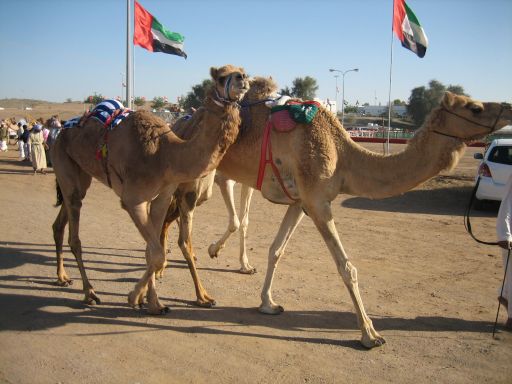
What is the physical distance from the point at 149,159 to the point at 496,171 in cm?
1054

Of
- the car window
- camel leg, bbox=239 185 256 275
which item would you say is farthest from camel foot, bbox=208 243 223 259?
the car window

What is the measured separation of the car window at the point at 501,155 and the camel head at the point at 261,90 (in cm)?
931

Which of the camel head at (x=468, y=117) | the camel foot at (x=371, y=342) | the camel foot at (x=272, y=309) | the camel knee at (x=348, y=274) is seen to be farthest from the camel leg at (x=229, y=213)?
the camel head at (x=468, y=117)

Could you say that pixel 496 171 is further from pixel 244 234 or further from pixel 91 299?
pixel 91 299

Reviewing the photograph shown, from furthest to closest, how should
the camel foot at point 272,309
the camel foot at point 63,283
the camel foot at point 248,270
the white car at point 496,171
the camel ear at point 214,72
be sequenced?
the white car at point 496,171 → the camel foot at point 248,270 → the camel foot at point 63,283 → the camel foot at point 272,309 → the camel ear at point 214,72

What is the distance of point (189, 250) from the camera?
6.02m

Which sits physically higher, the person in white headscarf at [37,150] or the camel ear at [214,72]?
the camel ear at [214,72]

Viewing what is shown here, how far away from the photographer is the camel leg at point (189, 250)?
19.0 ft

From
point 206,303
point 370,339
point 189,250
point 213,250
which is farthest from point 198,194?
point 370,339

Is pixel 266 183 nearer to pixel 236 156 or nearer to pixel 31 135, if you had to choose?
pixel 236 156

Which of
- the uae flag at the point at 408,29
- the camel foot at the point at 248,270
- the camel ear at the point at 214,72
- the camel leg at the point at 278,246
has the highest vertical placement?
the uae flag at the point at 408,29

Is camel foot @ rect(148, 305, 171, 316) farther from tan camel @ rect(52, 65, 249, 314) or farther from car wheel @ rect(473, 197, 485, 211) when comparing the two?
car wheel @ rect(473, 197, 485, 211)

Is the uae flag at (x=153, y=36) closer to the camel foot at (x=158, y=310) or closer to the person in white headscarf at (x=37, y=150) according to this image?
the person in white headscarf at (x=37, y=150)

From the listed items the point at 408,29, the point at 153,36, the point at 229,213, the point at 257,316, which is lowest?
the point at 257,316
